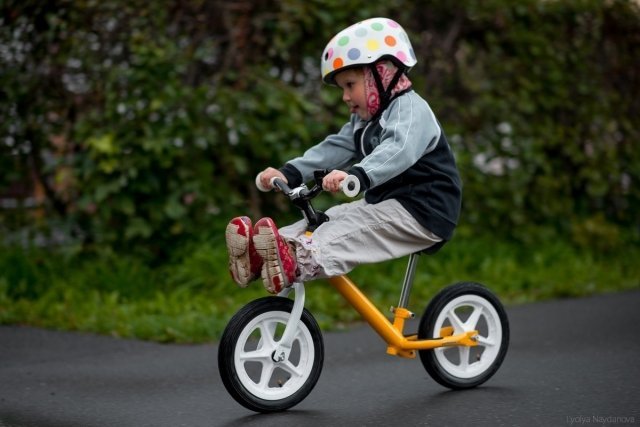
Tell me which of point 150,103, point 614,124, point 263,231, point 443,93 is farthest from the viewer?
point 614,124

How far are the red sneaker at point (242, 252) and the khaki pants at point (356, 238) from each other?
16 cm

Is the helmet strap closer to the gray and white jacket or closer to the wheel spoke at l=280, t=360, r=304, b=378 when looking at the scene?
the gray and white jacket

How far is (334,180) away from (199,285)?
10.3 feet

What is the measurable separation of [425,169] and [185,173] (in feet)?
9.48

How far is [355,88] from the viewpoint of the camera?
4.41 metres

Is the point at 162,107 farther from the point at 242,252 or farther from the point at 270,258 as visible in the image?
the point at 270,258

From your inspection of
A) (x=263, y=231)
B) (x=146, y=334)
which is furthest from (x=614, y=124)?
(x=263, y=231)

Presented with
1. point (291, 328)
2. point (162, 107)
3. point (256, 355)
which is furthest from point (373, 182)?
point (162, 107)

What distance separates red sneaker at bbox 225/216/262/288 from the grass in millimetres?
1955

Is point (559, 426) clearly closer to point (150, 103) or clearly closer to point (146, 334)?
point (146, 334)

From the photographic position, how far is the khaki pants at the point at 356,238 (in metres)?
4.09

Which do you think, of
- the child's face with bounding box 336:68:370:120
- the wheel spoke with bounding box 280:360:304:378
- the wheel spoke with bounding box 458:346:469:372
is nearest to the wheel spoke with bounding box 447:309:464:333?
the wheel spoke with bounding box 458:346:469:372

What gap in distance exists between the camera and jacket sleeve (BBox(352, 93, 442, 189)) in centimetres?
405

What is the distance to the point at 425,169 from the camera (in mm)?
4410
